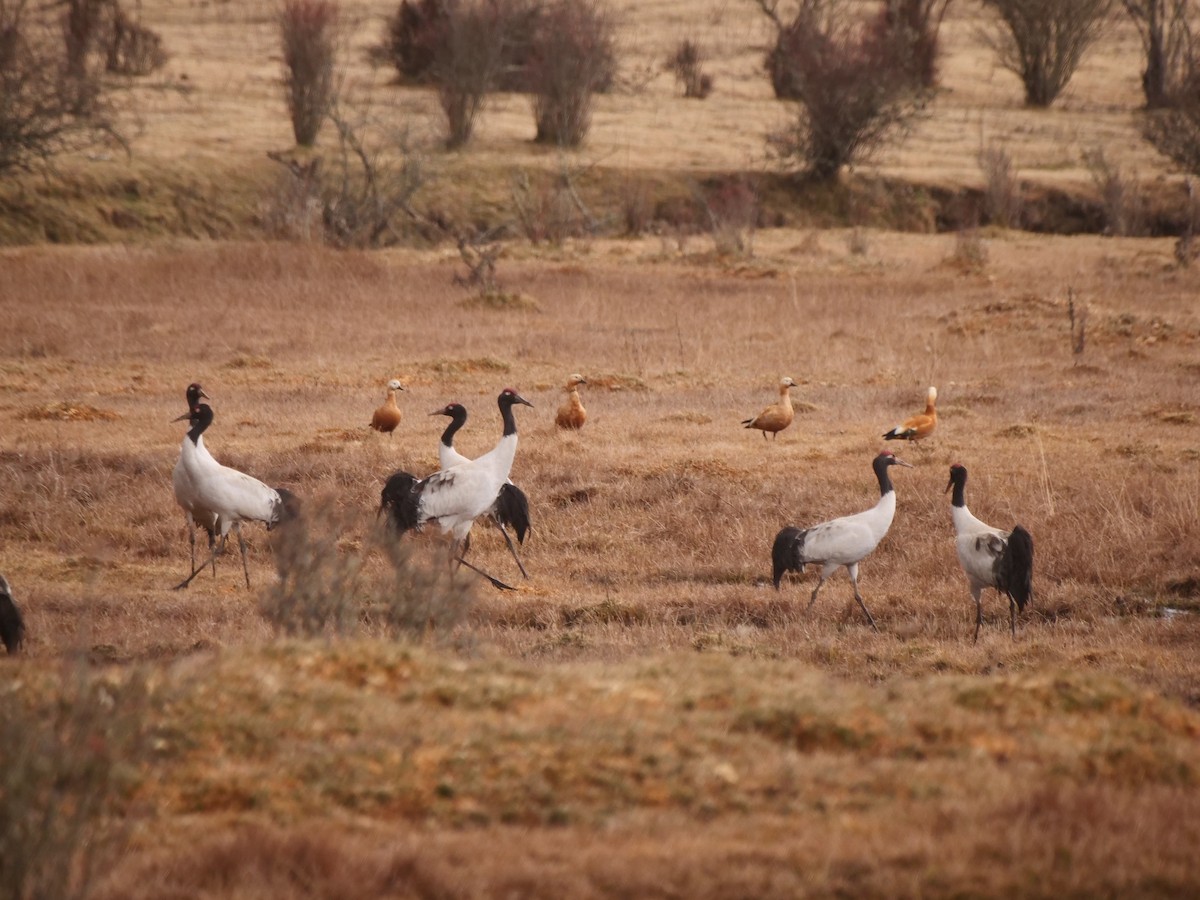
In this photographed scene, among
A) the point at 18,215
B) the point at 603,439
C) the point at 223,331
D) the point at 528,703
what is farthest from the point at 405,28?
the point at 528,703

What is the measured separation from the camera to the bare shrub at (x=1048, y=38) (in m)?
43.7

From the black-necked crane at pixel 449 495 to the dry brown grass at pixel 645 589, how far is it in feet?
1.32

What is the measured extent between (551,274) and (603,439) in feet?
36.3

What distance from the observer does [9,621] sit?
7723mm

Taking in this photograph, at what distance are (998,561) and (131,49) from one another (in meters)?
33.6

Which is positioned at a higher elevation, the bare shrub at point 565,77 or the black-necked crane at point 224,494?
the bare shrub at point 565,77

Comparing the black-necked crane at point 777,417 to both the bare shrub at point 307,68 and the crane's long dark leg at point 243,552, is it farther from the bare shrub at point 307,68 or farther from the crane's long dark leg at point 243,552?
the bare shrub at point 307,68

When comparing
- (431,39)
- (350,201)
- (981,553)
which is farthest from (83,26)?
(981,553)

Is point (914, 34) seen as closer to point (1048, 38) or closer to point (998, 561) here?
point (1048, 38)

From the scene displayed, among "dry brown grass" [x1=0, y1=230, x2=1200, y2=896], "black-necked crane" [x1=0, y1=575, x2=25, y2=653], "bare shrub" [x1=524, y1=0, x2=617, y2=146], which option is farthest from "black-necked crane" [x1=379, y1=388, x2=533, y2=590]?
"bare shrub" [x1=524, y1=0, x2=617, y2=146]

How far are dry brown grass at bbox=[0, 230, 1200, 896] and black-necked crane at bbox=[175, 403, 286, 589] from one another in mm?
392

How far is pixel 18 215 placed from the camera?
26359 millimetres

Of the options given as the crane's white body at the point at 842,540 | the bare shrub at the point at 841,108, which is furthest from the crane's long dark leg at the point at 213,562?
the bare shrub at the point at 841,108

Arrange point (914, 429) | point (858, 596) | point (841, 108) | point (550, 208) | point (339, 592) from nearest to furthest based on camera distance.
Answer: point (339, 592) → point (858, 596) → point (914, 429) → point (550, 208) → point (841, 108)
